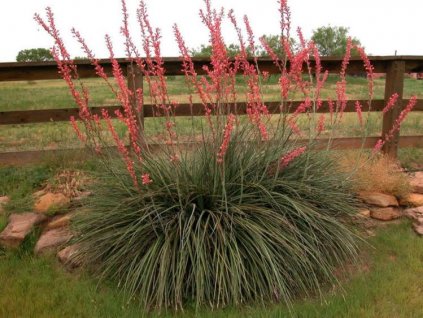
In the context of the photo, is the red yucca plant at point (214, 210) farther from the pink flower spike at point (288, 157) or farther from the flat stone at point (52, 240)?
the flat stone at point (52, 240)

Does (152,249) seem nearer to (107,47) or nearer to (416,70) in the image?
(107,47)

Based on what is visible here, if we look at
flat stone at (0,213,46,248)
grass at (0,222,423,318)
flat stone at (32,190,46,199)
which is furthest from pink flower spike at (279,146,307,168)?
flat stone at (32,190,46,199)

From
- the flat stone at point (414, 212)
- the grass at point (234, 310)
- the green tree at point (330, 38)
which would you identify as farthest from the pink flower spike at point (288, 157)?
the green tree at point (330, 38)

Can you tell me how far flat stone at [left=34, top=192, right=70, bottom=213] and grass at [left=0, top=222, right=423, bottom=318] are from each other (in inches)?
23.0

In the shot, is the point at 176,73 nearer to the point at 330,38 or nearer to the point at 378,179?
the point at 378,179

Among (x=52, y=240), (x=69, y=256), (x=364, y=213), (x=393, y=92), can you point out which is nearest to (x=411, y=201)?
(x=364, y=213)

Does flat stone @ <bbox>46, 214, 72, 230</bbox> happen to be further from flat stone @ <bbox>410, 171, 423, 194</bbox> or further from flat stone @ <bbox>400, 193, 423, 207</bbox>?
flat stone @ <bbox>410, 171, 423, 194</bbox>

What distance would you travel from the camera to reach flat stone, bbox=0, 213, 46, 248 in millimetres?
4141

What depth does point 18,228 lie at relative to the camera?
13.9 feet

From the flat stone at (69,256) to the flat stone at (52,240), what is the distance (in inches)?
6.2

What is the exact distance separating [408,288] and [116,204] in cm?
225

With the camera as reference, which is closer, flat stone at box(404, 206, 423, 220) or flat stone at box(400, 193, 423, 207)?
flat stone at box(404, 206, 423, 220)

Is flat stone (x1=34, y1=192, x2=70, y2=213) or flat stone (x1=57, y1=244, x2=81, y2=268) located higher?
flat stone (x1=34, y1=192, x2=70, y2=213)

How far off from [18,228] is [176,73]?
2.49 metres
